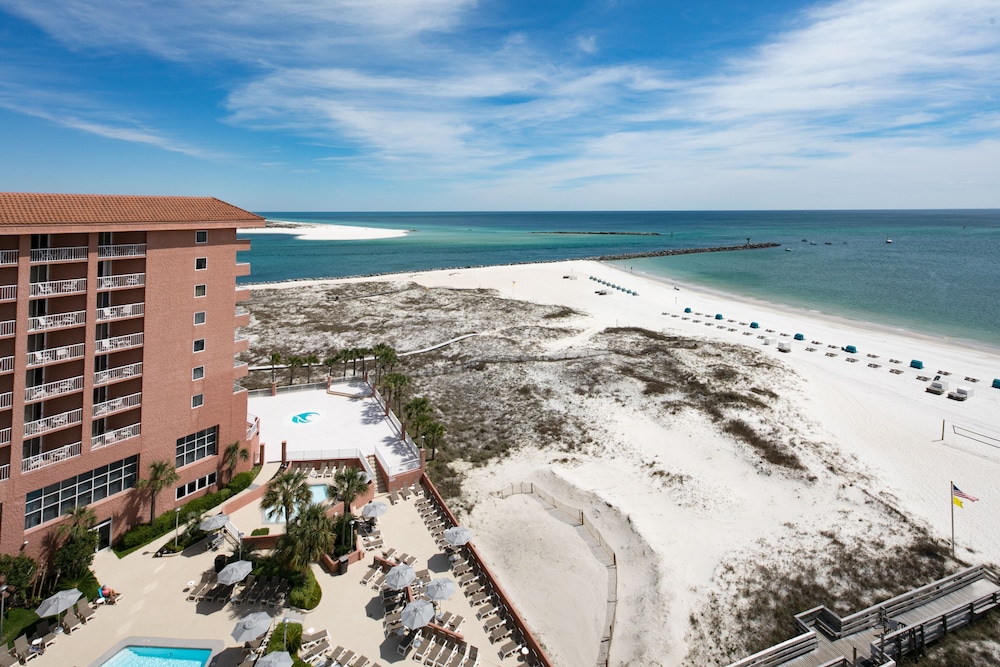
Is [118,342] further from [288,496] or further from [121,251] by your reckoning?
[288,496]

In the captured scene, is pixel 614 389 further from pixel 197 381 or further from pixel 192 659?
pixel 192 659

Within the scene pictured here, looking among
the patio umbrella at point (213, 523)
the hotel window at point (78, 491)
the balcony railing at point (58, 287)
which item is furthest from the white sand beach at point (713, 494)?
the balcony railing at point (58, 287)

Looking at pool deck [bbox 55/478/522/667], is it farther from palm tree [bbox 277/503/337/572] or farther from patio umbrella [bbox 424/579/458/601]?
palm tree [bbox 277/503/337/572]

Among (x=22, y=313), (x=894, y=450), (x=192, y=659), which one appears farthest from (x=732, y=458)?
(x=22, y=313)

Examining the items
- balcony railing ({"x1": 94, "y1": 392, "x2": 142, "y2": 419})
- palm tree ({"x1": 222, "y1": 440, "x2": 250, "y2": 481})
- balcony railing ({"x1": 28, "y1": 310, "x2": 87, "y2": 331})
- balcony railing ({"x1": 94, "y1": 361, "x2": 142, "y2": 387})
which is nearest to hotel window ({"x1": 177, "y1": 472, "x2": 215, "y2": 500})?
palm tree ({"x1": 222, "y1": 440, "x2": 250, "y2": 481})

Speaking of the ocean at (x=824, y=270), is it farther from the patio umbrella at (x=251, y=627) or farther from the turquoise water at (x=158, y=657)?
the turquoise water at (x=158, y=657)

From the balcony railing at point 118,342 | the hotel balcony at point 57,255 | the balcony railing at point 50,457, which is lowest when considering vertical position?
the balcony railing at point 50,457

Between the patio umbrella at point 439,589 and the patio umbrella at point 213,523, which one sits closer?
the patio umbrella at point 439,589
